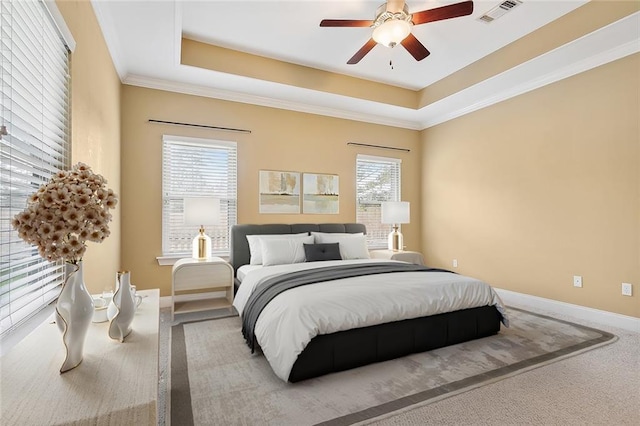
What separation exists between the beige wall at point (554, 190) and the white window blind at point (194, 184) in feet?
11.6

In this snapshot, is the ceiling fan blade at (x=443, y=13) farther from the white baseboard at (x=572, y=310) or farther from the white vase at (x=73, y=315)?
the white baseboard at (x=572, y=310)

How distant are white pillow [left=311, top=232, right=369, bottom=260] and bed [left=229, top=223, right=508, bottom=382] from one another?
2.82ft

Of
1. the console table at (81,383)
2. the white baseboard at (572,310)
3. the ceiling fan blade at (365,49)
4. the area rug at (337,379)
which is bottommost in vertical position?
the area rug at (337,379)

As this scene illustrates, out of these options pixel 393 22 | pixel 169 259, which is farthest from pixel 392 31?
pixel 169 259

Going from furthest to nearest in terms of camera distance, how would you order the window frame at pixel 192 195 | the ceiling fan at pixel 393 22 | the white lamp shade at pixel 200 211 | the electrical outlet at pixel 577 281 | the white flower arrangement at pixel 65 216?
the window frame at pixel 192 195 → the white lamp shade at pixel 200 211 → the electrical outlet at pixel 577 281 → the ceiling fan at pixel 393 22 → the white flower arrangement at pixel 65 216

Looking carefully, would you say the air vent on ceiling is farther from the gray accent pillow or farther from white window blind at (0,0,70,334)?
white window blind at (0,0,70,334)

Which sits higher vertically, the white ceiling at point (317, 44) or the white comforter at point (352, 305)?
the white ceiling at point (317, 44)

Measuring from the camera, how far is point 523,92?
4117 mm

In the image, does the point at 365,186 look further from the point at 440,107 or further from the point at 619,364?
the point at 619,364

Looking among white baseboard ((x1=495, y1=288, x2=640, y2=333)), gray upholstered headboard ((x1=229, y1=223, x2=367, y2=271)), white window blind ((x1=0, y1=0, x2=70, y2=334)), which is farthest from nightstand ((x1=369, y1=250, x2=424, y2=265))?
white window blind ((x1=0, y1=0, x2=70, y2=334))

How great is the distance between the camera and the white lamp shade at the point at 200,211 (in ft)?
12.2

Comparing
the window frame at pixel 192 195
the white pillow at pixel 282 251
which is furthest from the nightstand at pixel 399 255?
the window frame at pixel 192 195

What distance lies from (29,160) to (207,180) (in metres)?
2.77

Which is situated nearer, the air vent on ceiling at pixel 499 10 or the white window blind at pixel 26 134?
the white window blind at pixel 26 134
